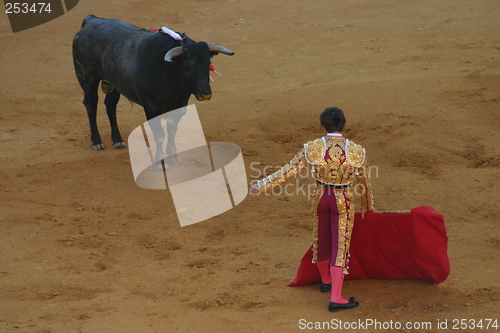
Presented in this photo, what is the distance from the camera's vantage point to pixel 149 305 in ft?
14.0

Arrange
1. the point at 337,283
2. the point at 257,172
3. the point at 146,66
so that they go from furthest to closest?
the point at 257,172 < the point at 146,66 < the point at 337,283

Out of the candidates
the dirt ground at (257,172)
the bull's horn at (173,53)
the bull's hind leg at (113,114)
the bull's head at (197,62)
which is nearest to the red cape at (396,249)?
the dirt ground at (257,172)

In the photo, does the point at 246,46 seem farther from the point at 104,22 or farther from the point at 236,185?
the point at 236,185

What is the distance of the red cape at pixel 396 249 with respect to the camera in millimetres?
4242

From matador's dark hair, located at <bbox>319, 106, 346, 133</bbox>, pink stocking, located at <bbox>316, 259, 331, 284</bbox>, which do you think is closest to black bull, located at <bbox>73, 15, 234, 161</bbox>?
matador's dark hair, located at <bbox>319, 106, 346, 133</bbox>

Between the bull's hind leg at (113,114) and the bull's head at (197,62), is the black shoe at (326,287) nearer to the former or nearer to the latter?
the bull's head at (197,62)

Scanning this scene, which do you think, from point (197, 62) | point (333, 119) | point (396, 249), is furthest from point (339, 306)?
point (197, 62)

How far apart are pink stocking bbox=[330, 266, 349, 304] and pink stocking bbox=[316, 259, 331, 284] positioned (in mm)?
136

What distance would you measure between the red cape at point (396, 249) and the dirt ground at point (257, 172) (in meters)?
0.10

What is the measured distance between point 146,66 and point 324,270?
3.67m

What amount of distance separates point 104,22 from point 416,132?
442 centimetres

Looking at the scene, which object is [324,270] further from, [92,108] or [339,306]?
[92,108]

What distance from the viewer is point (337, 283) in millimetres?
4086

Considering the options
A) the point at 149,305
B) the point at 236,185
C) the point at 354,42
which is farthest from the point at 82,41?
the point at 354,42
